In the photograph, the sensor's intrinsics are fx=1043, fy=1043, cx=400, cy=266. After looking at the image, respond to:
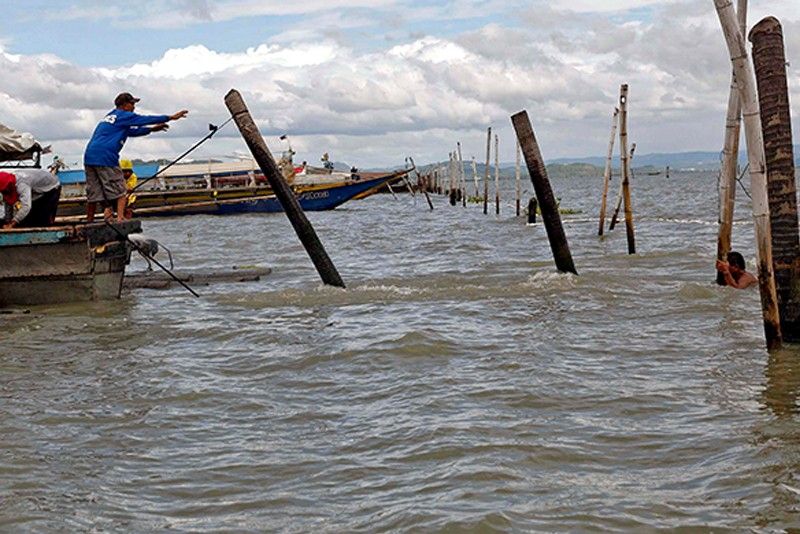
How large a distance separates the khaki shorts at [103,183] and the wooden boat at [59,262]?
419 millimetres

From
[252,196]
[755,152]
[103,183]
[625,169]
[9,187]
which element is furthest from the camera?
[252,196]

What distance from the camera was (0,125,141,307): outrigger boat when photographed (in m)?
11.9

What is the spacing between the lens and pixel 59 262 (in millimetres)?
12273

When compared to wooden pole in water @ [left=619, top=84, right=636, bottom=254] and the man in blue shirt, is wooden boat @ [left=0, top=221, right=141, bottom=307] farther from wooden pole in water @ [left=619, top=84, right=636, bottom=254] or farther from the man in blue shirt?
wooden pole in water @ [left=619, top=84, right=636, bottom=254]

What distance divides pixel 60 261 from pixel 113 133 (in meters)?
1.63

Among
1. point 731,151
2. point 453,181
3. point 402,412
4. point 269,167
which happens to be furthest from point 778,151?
point 453,181

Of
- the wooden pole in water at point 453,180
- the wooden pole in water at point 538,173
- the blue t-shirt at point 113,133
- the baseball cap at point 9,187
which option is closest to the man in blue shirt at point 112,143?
the blue t-shirt at point 113,133

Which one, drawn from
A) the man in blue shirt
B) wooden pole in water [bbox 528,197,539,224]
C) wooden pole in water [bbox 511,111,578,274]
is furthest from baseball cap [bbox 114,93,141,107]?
wooden pole in water [bbox 528,197,539,224]

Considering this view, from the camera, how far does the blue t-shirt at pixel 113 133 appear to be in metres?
12.1

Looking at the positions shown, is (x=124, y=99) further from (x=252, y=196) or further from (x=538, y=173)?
(x=252, y=196)

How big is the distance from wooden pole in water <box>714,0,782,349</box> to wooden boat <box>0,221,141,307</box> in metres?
7.30

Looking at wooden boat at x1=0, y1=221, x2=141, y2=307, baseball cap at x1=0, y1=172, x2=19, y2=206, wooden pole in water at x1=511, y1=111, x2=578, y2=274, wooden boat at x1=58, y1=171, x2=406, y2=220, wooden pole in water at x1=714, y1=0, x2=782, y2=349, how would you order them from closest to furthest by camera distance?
wooden pole in water at x1=714, y1=0, x2=782, y2=349
baseball cap at x1=0, y1=172, x2=19, y2=206
wooden boat at x1=0, y1=221, x2=141, y2=307
wooden pole in water at x1=511, y1=111, x2=578, y2=274
wooden boat at x1=58, y1=171, x2=406, y2=220

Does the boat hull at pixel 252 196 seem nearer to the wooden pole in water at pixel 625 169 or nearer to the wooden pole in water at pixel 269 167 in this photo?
the wooden pole in water at pixel 625 169

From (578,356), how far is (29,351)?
16.7 ft
